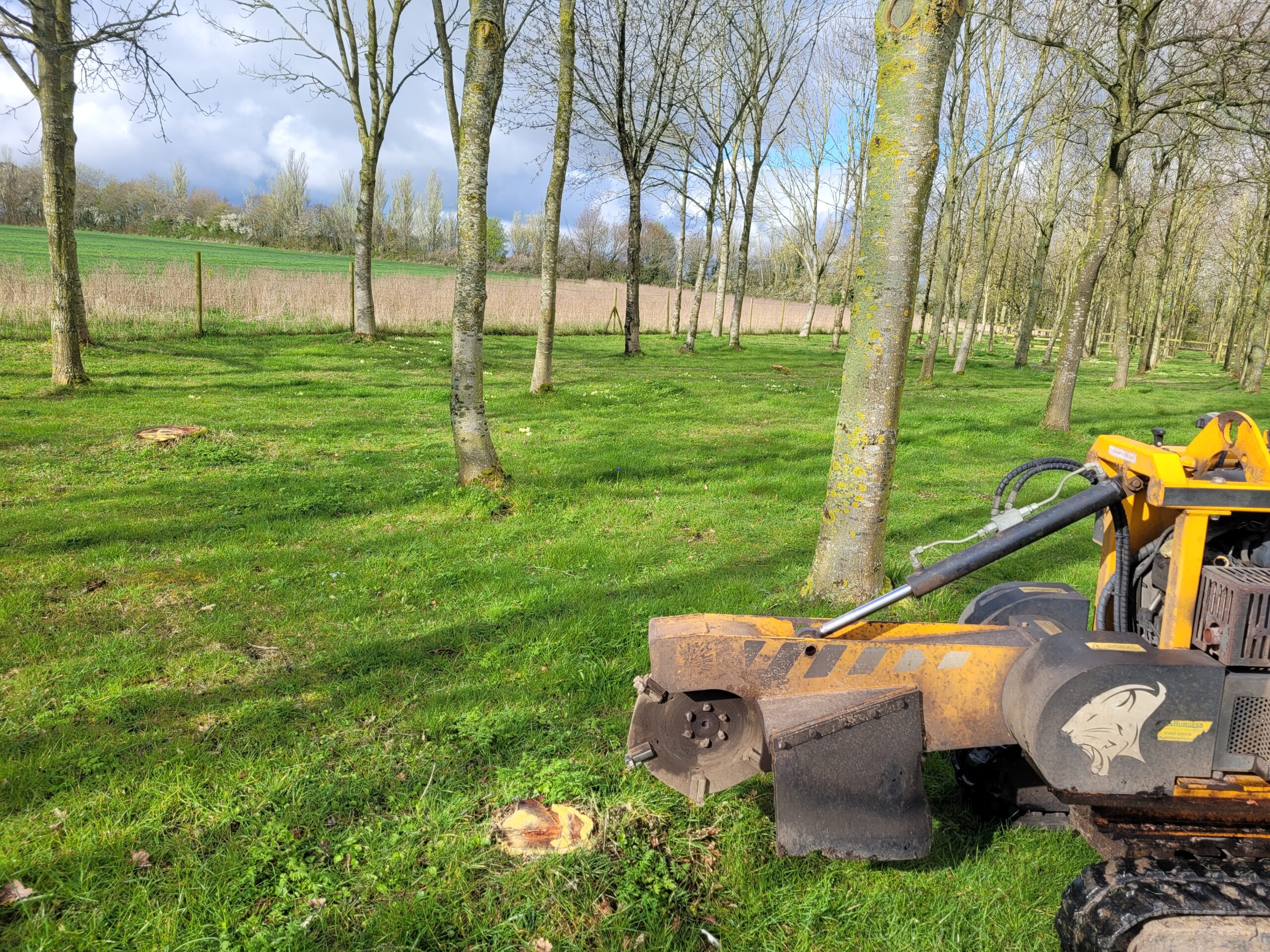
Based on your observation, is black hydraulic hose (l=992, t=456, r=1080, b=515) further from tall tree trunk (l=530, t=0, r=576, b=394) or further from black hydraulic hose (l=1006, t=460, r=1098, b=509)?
tall tree trunk (l=530, t=0, r=576, b=394)

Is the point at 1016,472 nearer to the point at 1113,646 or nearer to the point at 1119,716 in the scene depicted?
the point at 1113,646

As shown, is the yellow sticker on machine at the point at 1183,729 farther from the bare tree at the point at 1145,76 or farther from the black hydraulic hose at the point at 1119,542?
the bare tree at the point at 1145,76

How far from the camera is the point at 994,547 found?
8.54ft

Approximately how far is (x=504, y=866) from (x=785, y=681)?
1.26 meters

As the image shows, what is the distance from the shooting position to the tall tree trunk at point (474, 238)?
22.1 ft

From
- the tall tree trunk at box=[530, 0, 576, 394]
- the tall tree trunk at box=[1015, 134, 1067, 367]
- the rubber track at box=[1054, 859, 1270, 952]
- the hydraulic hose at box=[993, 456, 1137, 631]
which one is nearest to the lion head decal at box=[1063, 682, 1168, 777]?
the rubber track at box=[1054, 859, 1270, 952]

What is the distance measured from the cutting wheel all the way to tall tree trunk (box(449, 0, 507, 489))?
181 inches

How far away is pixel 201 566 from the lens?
5527mm

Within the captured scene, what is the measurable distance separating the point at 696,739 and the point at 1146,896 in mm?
1465

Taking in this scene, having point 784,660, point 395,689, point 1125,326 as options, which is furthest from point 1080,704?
point 1125,326

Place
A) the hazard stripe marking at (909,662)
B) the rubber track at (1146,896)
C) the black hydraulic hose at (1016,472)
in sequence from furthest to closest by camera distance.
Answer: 1. the black hydraulic hose at (1016,472)
2. the hazard stripe marking at (909,662)
3. the rubber track at (1146,896)

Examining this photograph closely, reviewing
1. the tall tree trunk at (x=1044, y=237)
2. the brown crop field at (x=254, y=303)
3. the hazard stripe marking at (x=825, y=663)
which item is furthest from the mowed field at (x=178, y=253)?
the hazard stripe marking at (x=825, y=663)

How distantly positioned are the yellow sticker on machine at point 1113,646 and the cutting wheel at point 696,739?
3.88 feet

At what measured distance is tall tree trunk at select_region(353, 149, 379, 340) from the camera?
732 inches
